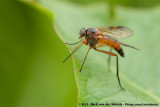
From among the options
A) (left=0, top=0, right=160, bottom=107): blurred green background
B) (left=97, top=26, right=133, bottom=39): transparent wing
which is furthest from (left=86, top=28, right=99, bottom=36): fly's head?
(left=0, top=0, right=160, bottom=107): blurred green background

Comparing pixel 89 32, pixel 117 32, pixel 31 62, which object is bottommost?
pixel 31 62

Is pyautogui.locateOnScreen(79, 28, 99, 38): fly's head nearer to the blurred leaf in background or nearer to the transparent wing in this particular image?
the transparent wing

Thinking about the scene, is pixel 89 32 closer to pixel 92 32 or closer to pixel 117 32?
pixel 92 32

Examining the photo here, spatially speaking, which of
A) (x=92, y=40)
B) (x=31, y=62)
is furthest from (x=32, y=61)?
(x=92, y=40)

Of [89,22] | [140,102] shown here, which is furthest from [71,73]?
[89,22]

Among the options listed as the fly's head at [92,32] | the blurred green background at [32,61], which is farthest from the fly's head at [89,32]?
the blurred green background at [32,61]
